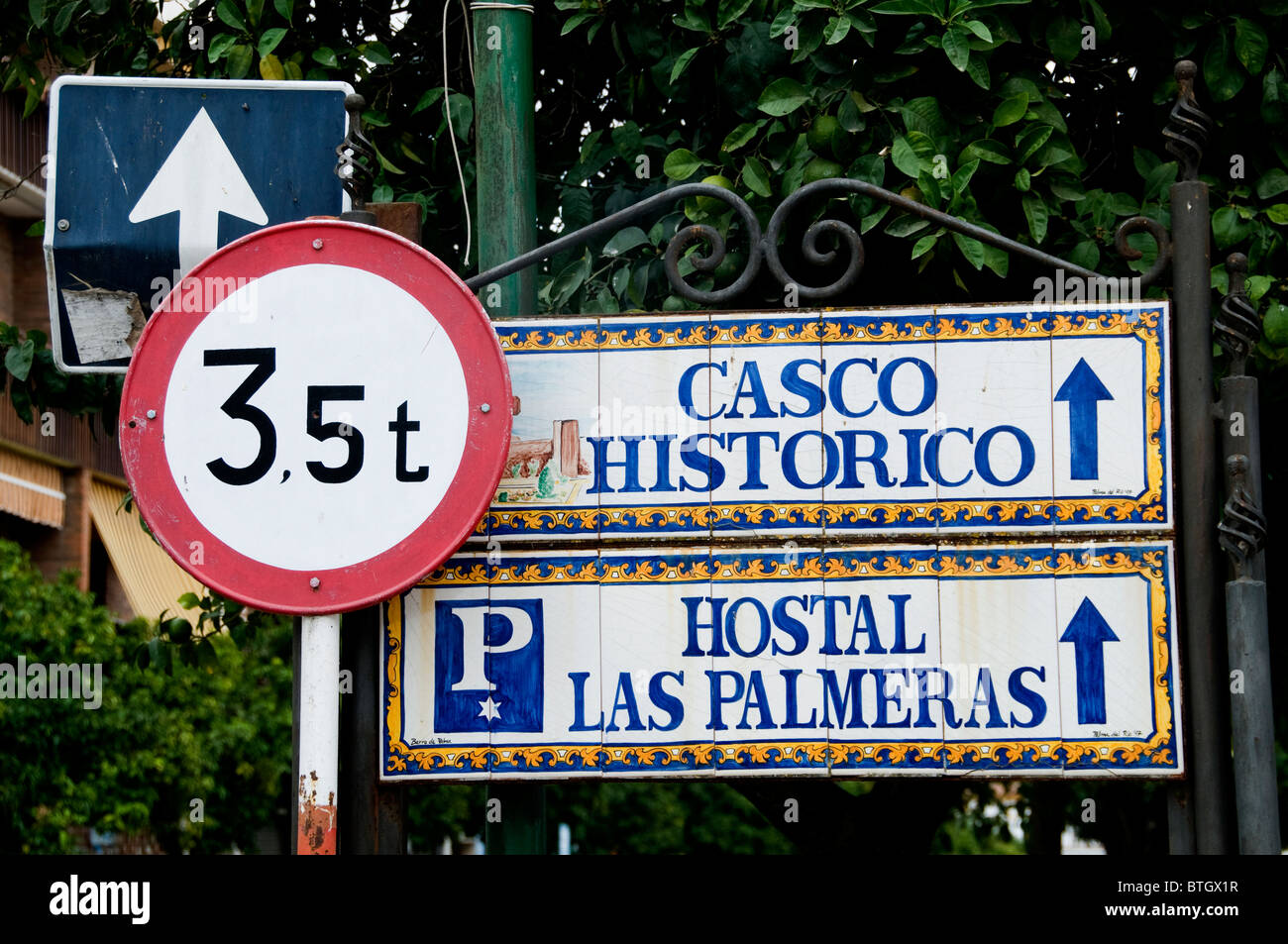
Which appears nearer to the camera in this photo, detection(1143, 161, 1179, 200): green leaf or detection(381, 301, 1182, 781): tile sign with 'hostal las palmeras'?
detection(381, 301, 1182, 781): tile sign with 'hostal las palmeras'

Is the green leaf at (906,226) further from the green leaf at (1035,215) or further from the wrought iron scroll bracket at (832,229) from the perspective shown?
the wrought iron scroll bracket at (832,229)

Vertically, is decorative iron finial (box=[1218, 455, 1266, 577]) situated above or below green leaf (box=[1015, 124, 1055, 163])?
below

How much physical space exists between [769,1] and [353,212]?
198 centimetres

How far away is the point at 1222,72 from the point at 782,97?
1336 millimetres

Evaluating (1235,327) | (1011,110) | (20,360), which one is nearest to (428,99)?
(20,360)

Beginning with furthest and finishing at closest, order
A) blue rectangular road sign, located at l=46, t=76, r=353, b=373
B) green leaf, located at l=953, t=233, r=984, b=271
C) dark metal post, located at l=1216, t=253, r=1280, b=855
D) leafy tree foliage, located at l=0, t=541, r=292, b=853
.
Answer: leafy tree foliage, located at l=0, t=541, r=292, b=853
green leaf, located at l=953, t=233, r=984, b=271
blue rectangular road sign, located at l=46, t=76, r=353, b=373
dark metal post, located at l=1216, t=253, r=1280, b=855

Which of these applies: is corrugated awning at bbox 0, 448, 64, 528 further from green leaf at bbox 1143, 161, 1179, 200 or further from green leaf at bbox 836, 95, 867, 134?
green leaf at bbox 1143, 161, 1179, 200

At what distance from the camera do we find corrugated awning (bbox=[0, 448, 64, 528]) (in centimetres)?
1817

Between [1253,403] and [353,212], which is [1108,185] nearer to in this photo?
[1253,403]

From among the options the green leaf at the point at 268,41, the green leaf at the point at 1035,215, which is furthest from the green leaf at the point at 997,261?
the green leaf at the point at 268,41

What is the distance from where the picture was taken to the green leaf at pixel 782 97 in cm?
434

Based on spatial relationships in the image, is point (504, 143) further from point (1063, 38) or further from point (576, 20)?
point (1063, 38)

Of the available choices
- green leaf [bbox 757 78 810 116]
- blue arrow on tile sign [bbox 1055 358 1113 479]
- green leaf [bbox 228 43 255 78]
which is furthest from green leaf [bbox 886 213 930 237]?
green leaf [bbox 228 43 255 78]

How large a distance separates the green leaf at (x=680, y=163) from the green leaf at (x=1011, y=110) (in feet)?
2.80
